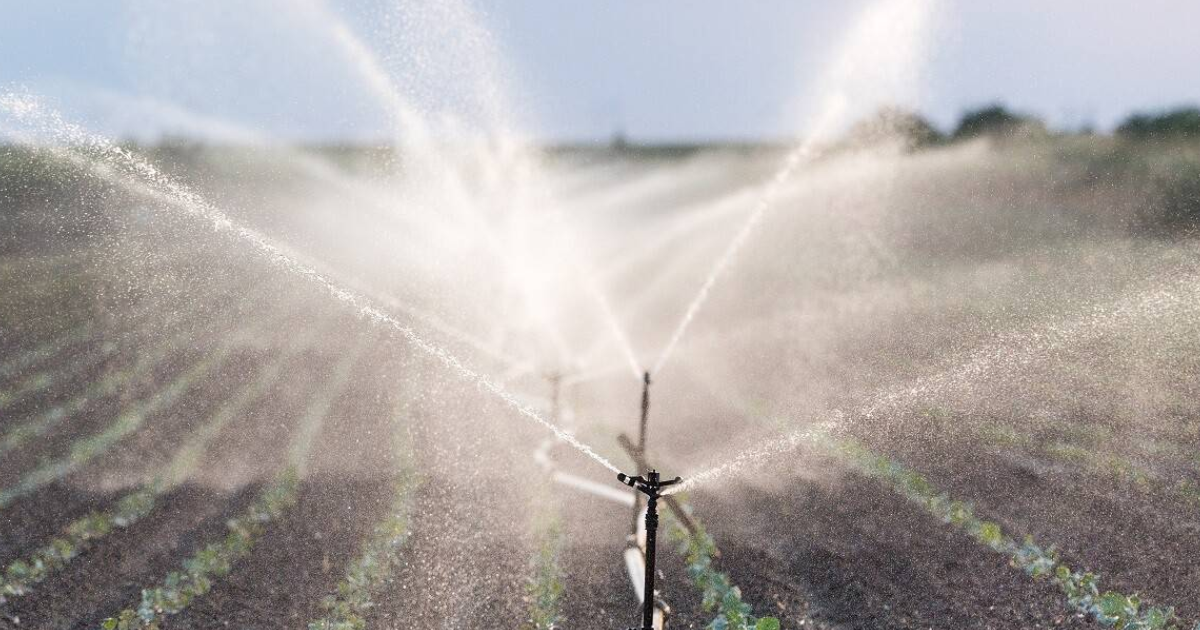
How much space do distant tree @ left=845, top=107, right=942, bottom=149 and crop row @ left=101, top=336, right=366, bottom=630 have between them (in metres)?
25.7

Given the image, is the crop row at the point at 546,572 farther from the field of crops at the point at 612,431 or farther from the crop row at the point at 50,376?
the crop row at the point at 50,376

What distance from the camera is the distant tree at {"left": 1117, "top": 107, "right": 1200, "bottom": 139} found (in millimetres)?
28453

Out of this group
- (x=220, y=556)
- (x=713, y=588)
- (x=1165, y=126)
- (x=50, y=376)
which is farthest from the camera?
(x=1165, y=126)

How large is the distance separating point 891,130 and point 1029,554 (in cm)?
2680

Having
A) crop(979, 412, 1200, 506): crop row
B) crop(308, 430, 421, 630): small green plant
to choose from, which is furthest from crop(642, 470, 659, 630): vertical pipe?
crop(979, 412, 1200, 506): crop row

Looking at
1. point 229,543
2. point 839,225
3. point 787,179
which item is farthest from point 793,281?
point 229,543

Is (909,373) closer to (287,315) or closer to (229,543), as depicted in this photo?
(229,543)

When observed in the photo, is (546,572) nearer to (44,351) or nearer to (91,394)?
(91,394)

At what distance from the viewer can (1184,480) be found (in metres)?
9.91

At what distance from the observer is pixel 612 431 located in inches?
493

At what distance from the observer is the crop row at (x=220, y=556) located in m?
7.31

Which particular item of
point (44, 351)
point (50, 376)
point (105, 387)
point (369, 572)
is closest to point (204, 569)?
point (369, 572)

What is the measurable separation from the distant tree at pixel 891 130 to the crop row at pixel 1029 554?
23.3 metres

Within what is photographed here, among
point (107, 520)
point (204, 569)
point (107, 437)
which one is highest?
point (107, 437)
